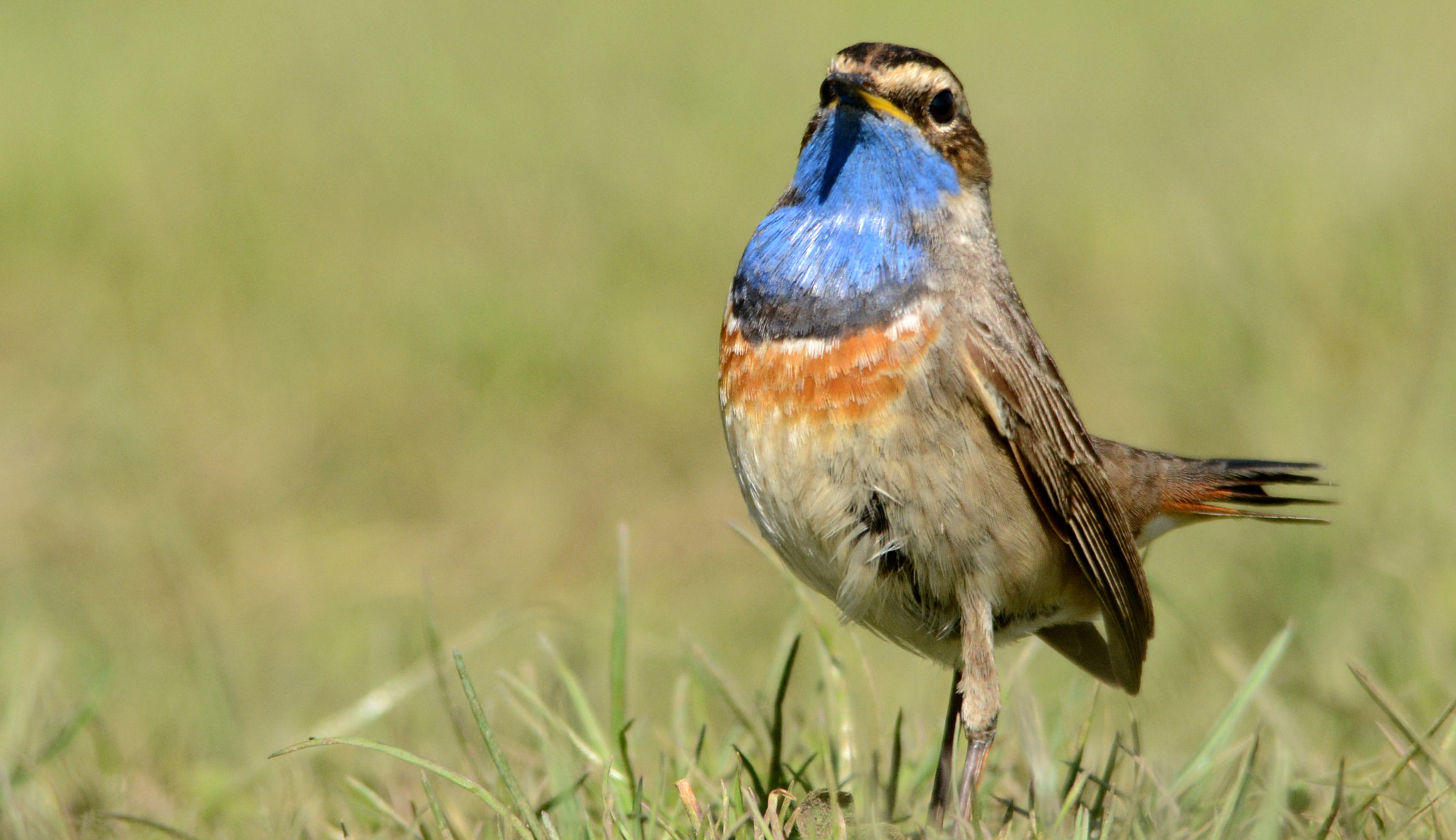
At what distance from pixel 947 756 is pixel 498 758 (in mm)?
1181

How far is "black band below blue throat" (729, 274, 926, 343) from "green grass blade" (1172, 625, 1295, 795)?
4.16ft

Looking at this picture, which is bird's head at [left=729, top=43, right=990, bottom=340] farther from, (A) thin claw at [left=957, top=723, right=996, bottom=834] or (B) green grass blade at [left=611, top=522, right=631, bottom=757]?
(A) thin claw at [left=957, top=723, right=996, bottom=834]

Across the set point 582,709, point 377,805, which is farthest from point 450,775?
point 582,709

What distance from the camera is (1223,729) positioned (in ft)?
12.0

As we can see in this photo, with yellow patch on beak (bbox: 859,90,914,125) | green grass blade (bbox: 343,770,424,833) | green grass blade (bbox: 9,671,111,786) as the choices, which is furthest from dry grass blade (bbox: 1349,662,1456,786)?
green grass blade (bbox: 9,671,111,786)

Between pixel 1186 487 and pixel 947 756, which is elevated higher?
pixel 1186 487

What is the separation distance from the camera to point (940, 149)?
12.3 feet

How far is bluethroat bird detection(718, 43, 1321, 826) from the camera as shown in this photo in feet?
11.3

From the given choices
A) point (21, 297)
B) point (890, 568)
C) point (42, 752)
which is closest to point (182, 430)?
point (21, 297)

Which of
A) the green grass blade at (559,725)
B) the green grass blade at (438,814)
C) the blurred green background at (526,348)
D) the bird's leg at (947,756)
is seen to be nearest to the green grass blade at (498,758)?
the green grass blade at (438,814)

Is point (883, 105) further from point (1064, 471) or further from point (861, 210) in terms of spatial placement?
point (1064, 471)

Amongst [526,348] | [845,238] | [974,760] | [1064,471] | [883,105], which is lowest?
[526,348]

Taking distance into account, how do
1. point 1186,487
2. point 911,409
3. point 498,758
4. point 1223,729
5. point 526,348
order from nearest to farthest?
point 498,758 < point 911,409 < point 1223,729 < point 1186,487 < point 526,348

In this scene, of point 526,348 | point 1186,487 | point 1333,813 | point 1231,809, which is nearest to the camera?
point 1333,813
